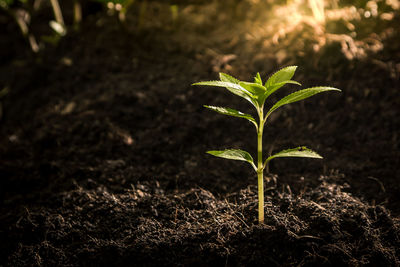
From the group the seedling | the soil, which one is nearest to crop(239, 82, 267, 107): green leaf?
the seedling

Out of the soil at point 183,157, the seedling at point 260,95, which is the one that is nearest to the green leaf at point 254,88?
the seedling at point 260,95

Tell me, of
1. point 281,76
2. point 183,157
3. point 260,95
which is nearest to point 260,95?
point 260,95

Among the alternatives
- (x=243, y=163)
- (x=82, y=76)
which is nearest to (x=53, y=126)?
(x=82, y=76)

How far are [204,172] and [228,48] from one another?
3.21ft

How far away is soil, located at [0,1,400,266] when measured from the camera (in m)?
1.00

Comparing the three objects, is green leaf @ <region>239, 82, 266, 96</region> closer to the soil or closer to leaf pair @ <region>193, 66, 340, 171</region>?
leaf pair @ <region>193, 66, 340, 171</region>

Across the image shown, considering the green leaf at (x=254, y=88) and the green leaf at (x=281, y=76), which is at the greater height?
the green leaf at (x=281, y=76)

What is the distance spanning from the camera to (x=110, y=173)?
1.34 meters

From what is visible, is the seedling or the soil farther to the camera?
the soil

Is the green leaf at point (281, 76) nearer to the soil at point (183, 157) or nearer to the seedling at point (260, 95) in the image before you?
the seedling at point (260, 95)

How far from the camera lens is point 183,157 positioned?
1.42 meters

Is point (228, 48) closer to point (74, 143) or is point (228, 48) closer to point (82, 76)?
point (82, 76)

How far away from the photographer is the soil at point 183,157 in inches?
39.4

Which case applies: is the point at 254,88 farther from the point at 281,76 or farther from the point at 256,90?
the point at 281,76
